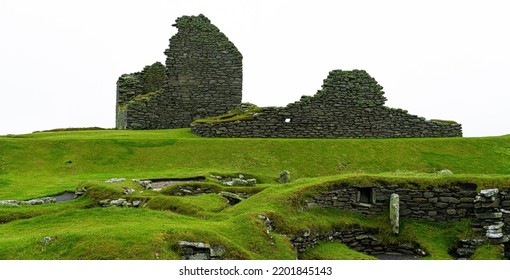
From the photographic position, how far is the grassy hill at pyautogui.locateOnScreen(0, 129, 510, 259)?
16484mm

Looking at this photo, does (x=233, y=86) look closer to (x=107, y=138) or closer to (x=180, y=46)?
(x=180, y=46)

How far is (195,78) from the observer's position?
49875 millimetres

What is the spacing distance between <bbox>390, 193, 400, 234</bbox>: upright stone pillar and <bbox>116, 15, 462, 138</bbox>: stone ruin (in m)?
19.7

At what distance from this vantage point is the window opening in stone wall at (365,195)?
24547mm

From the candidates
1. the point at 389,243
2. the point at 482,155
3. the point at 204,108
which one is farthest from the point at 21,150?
the point at 482,155

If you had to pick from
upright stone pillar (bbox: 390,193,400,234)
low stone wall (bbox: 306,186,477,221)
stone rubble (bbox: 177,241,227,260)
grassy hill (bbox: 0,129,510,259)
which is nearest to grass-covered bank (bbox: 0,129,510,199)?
grassy hill (bbox: 0,129,510,259)

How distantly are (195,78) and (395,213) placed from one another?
99.6ft

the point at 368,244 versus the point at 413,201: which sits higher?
the point at 413,201

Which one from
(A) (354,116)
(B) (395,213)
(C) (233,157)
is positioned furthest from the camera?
(A) (354,116)

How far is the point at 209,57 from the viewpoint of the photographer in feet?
164

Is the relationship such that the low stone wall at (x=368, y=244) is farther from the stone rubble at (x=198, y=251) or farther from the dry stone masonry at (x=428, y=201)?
the stone rubble at (x=198, y=251)

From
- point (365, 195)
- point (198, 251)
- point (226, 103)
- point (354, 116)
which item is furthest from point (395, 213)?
point (226, 103)

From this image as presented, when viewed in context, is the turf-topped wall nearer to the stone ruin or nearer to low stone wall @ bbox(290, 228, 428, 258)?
the stone ruin

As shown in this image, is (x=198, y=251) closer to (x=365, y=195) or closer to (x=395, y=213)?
(x=395, y=213)
